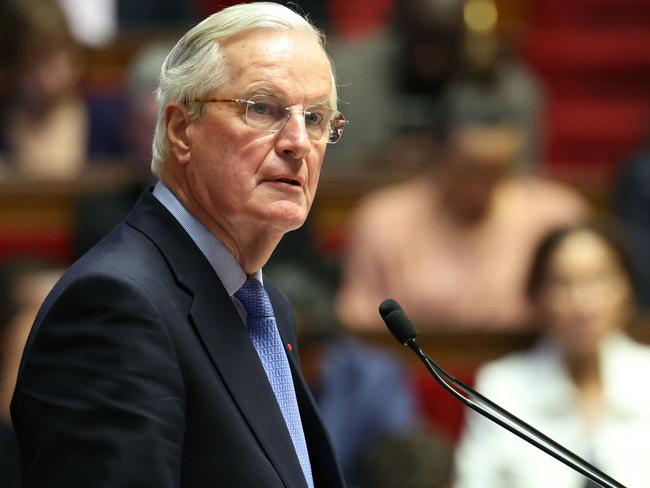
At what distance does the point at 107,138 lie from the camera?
11.8ft

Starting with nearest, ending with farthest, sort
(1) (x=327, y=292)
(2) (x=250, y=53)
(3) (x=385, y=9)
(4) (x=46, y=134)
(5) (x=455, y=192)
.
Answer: (2) (x=250, y=53)
(1) (x=327, y=292)
(5) (x=455, y=192)
(4) (x=46, y=134)
(3) (x=385, y=9)

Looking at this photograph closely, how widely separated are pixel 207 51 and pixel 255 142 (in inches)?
3.6

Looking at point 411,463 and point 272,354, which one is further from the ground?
point 272,354

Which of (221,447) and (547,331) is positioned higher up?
(221,447)

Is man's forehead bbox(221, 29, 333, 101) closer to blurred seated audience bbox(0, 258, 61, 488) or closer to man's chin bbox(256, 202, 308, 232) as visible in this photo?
man's chin bbox(256, 202, 308, 232)

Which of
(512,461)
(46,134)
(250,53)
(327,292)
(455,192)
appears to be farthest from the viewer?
(46,134)

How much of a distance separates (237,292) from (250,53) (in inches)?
8.7

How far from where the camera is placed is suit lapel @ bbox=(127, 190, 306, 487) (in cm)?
113

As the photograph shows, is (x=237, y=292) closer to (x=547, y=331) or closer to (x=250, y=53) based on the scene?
(x=250, y=53)

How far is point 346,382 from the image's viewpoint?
267 centimetres

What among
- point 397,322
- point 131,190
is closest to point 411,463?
point 131,190

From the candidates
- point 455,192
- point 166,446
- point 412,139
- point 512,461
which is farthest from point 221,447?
point 412,139

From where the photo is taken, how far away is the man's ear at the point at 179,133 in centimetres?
121

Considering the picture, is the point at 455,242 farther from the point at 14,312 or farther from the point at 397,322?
the point at 397,322
